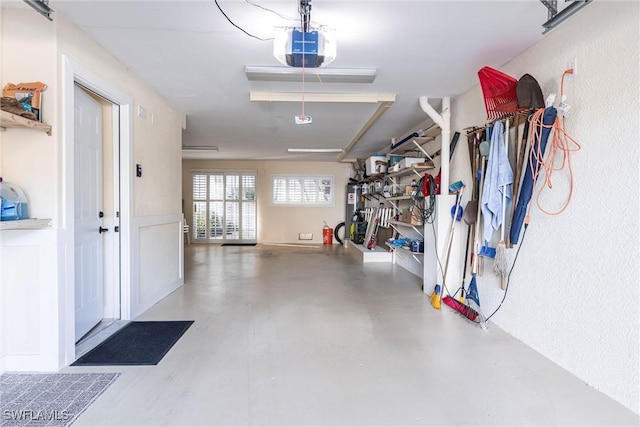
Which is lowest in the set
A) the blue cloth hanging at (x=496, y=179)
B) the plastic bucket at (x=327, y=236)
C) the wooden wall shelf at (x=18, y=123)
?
the plastic bucket at (x=327, y=236)

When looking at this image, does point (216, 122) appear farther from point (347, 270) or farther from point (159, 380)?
point (159, 380)

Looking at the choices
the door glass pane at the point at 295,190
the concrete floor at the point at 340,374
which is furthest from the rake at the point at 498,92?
the door glass pane at the point at 295,190

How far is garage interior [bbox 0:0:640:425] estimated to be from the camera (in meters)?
1.81

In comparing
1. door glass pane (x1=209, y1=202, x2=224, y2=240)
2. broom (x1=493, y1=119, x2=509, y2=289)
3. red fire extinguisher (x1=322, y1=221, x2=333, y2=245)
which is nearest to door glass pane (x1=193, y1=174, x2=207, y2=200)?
door glass pane (x1=209, y1=202, x2=224, y2=240)

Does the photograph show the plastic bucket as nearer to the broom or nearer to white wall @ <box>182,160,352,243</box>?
white wall @ <box>182,160,352,243</box>

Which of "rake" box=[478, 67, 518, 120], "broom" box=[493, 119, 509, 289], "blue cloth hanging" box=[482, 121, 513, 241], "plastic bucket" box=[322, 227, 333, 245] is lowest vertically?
"plastic bucket" box=[322, 227, 333, 245]

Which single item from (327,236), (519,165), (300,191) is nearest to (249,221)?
(300,191)

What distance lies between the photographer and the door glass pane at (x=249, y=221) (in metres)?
9.34

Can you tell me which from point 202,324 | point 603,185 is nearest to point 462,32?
Result: point 603,185

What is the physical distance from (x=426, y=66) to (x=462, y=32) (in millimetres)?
596

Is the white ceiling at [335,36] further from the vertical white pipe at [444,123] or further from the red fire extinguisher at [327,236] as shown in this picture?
the red fire extinguisher at [327,236]

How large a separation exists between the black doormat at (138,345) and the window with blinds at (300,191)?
21.6ft

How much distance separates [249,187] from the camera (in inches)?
367

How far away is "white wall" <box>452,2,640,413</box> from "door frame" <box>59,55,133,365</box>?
3373 mm
